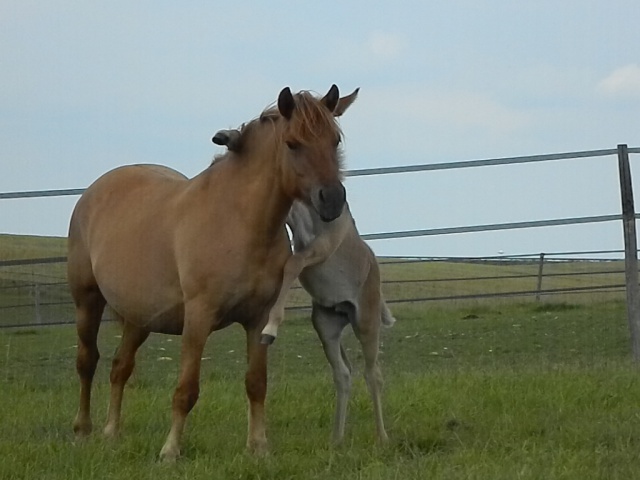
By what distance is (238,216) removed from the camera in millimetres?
4969

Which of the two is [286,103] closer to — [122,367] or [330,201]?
[330,201]

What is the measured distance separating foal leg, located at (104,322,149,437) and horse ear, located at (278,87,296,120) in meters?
1.84

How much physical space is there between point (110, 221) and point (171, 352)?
5236 mm

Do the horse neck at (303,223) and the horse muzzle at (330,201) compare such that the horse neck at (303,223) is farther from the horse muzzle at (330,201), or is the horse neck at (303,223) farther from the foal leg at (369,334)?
the horse muzzle at (330,201)

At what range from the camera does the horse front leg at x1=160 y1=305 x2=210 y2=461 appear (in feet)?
15.9

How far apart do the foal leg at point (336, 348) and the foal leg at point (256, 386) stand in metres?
0.38

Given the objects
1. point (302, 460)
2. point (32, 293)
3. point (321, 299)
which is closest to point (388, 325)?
point (321, 299)

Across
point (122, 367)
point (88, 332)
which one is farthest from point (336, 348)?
point (88, 332)

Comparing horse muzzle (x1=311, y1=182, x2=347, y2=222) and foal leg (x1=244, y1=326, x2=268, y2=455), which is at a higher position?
horse muzzle (x1=311, y1=182, x2=347, y2=222)

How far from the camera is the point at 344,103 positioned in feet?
16.6

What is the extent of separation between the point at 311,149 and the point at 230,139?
2.17ft

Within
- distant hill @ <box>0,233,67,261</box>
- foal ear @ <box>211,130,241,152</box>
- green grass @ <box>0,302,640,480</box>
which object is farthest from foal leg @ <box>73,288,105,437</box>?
distant hill @ <box>0,233,67,261</box>

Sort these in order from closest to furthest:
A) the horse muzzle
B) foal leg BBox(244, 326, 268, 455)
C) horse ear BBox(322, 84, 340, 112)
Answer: the horse muzzle, horse ear BBox(322, 84, 340, 112), foal leg BBox(244, 326, 268, 455)

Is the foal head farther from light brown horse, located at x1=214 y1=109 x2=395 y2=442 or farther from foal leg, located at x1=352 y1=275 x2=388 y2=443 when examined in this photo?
foal leg, located at x1=352 y1=275 x2=388 y2=443
